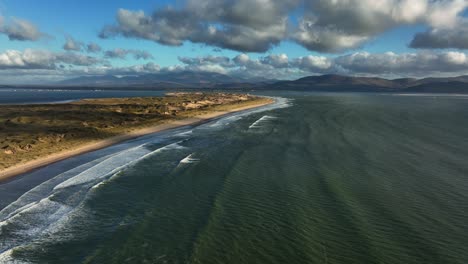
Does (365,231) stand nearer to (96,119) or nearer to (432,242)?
(432,242)

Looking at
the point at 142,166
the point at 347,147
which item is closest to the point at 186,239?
the point at 142,166

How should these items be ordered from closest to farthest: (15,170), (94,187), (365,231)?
(365,231) → (94,187) → (15,170)

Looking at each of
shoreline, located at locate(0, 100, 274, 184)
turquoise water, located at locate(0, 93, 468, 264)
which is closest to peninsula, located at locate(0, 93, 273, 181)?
shoreline, located at locate(0, 100, 274, 184)

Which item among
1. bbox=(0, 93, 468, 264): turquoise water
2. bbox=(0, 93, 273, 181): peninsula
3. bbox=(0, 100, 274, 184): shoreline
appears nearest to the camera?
bbox=(0, 93, 468, 264): turquoise water

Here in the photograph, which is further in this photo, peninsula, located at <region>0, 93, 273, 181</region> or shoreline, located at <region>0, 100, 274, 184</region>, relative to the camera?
peninsula, located at <region>0, 93, 273, 181</region>

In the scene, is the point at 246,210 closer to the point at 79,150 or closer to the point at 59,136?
the point at 79,150

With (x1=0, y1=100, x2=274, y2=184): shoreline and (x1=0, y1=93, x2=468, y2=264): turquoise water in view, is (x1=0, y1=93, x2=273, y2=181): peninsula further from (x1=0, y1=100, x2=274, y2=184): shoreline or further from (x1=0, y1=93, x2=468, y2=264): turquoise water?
(x1=0, y1=93, x2=468, y2=264): turquoise water

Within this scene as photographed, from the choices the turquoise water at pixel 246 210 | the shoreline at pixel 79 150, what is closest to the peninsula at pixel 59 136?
the shoreline at pixel 79 150

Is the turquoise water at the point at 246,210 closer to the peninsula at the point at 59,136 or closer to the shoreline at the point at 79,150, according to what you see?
the shoreline at the point at 79,150
